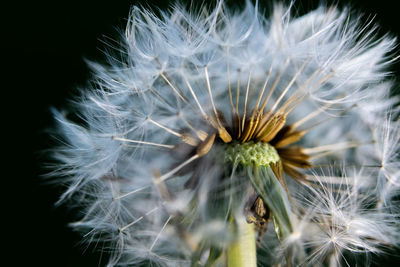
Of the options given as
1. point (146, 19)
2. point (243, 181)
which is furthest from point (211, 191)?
point (146, 19)

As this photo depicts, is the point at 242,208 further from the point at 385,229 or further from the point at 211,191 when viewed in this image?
the point at 385,229

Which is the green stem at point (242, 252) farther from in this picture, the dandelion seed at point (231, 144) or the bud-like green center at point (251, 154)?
the bud-like green center at point (251, 154)

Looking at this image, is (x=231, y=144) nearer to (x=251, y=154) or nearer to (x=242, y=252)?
(x=251, y=154)

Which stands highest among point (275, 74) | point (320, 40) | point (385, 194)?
point (320, 40)

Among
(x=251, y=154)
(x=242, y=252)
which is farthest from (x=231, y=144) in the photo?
(x=242, y=252)

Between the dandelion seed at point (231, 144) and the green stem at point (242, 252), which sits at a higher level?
the dandelion seed at point (231, 144)

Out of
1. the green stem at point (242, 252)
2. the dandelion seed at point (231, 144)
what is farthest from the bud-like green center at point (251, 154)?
the green stem at point (242, 252)

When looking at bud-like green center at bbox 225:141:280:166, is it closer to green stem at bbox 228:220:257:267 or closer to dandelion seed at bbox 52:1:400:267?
dandelion seed at bbox 52:1:400:267
